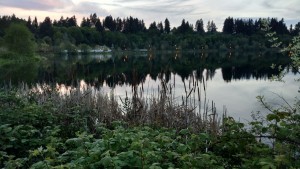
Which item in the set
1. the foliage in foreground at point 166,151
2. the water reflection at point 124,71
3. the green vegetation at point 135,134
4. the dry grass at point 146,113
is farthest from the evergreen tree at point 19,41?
the foliage in foreground at point 166,151

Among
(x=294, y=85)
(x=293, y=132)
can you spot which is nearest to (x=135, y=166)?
(x=293, y=132)

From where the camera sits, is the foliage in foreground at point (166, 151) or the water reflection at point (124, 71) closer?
the foliage in foreground at point (166, 151)

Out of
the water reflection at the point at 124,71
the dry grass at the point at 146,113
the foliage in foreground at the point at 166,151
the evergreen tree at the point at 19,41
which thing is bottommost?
the water reflection at the point at 124,71

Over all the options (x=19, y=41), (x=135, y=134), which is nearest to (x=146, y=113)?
(x=135, y=134)

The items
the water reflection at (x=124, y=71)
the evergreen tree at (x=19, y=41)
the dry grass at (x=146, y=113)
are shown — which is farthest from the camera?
the evergreen tree at (x=19, y=41)

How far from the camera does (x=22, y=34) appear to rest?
3216 inches

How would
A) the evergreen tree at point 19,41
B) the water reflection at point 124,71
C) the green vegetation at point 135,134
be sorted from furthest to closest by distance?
the evergreen tree at point 19,41 < the water reflection at point 124,71 < the green vegetation at point 135,134

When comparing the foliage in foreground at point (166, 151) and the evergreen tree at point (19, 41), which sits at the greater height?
the evergreen tree at point (19, 41)

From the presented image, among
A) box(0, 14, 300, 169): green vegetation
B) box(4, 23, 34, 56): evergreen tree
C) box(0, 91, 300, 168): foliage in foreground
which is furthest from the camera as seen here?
box(4, 23, 34, 56): evergreen tree

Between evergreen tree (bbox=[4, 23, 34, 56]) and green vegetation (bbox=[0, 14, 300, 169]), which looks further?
evergreen tree (bbox=[4, 23, 34, 56])

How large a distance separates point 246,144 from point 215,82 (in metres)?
33.7

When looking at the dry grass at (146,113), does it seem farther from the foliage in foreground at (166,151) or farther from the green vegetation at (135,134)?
the foliage in foreground at (166,151)

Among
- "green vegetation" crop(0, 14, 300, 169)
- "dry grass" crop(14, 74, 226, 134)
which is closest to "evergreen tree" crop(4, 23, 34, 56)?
"green vegetation" crop(0, 14, 300, 169)

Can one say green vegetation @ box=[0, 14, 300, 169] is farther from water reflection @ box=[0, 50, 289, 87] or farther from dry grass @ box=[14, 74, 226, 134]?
water reflection @ box=[0, 50, 289, 87]
